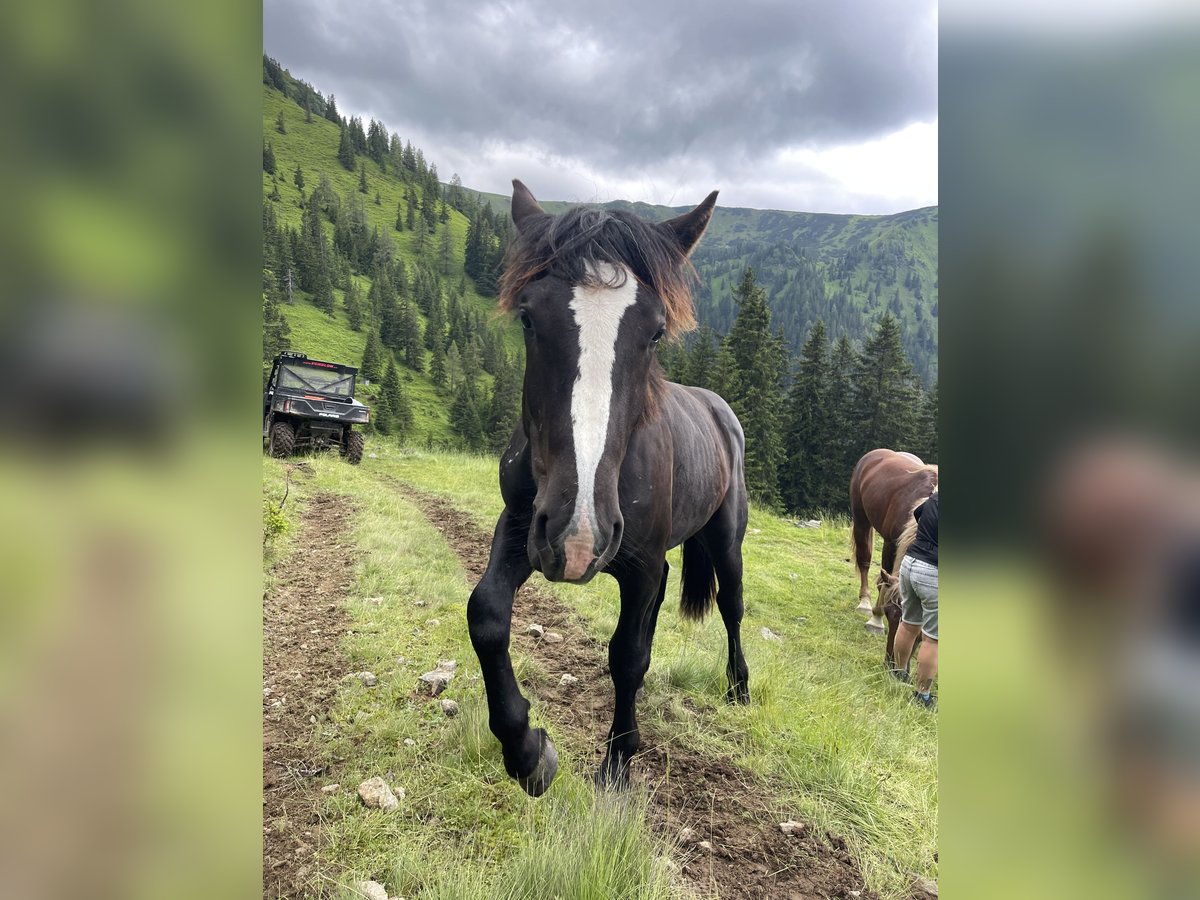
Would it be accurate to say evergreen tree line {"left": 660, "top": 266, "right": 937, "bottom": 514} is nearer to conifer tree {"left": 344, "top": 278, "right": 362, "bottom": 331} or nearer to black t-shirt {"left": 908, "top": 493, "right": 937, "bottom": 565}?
black t-shirt {"left": 908, "top": 493, "right": 937, "bottom": 565}

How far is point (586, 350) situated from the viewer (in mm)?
1817

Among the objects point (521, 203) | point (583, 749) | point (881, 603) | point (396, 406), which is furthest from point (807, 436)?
point (396, 406)

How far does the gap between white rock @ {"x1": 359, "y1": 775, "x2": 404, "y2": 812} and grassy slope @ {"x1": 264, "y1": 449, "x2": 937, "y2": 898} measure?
5 centimetres

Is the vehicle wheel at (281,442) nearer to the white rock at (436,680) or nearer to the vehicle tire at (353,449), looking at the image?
the vehicle tire at (353,449)

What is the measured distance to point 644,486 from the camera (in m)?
2.34

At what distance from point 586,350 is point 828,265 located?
Result: 145 meters

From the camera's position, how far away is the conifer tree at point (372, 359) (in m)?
44.5

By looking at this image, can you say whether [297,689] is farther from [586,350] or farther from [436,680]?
[586,350]
